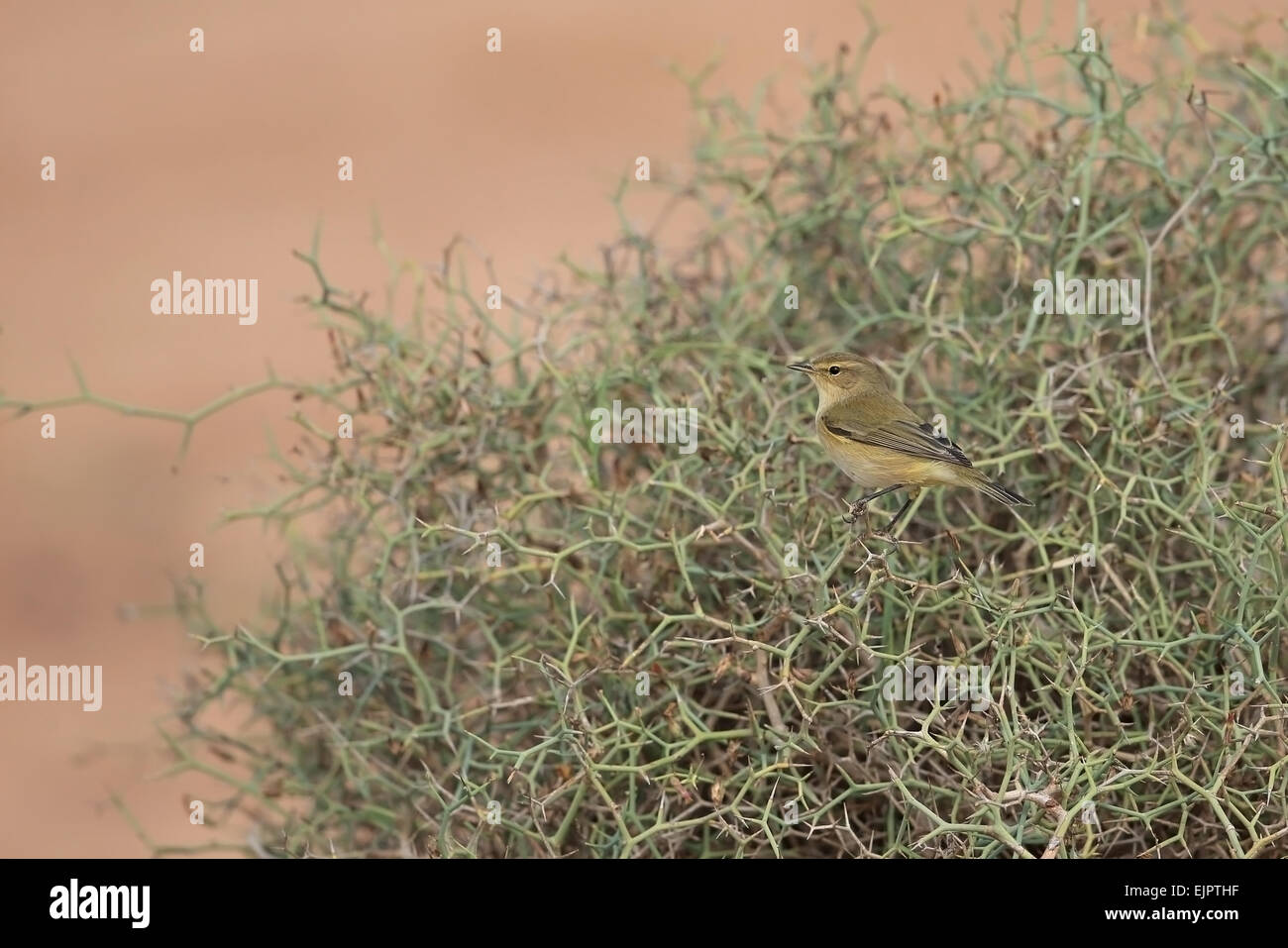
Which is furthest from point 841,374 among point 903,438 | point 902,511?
point 902,511

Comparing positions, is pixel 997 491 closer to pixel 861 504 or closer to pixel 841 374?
pixel 861 504

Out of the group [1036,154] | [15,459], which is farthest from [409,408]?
[15,459]

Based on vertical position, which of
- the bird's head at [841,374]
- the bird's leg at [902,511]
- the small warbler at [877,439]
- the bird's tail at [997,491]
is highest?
the bird's head at [841,374]

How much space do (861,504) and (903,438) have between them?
0.17 m

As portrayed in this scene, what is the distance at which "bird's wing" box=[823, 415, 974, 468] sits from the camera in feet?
5.55

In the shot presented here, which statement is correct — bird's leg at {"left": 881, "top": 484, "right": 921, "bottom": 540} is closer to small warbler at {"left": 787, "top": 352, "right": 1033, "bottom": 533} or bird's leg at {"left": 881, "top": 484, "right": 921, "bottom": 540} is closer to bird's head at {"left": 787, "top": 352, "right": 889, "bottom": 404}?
small warbler at {"left": 787, "top": 352, "right": 1033, "bottom": 533}

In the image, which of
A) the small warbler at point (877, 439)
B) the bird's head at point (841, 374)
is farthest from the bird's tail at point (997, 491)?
the bird's head at point (841, 374)

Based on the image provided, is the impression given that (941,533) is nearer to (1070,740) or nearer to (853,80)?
(1070,740)

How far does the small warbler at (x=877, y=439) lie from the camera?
5.41 ft

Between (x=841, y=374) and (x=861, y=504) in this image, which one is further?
(x=841, y=374)

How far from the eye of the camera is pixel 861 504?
1621 millimetres

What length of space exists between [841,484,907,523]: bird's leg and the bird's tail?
0.08 metres

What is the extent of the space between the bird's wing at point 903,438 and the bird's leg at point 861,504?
53mm

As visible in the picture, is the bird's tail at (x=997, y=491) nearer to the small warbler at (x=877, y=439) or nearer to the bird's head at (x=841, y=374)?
the small warbler at (x=877, y=439)
